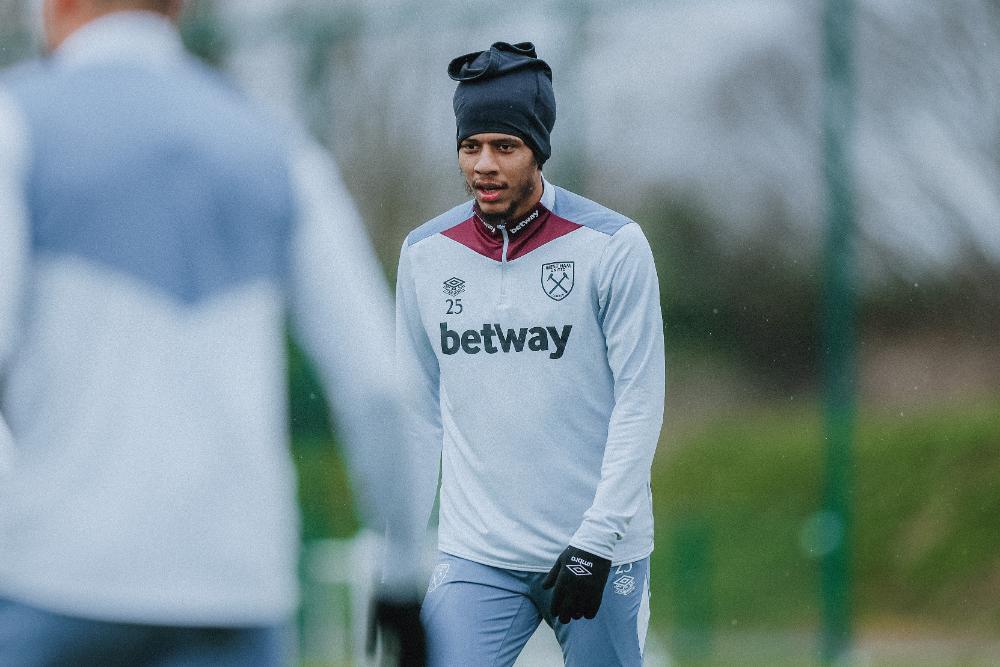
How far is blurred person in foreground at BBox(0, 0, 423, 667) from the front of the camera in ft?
5.56

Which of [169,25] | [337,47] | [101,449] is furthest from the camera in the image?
[337,47]

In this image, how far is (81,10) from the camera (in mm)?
1784

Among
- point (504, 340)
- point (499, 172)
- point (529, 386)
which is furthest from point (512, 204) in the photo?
point (529, 386)

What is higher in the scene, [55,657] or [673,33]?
[673,33]

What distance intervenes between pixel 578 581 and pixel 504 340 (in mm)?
558

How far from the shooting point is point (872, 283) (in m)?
8.37

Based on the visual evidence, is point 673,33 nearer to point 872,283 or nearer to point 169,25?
point 872,283

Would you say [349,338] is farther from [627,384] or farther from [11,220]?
[627,384]

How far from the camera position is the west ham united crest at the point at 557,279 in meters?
3.48

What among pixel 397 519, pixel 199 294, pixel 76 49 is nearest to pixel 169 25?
pixel 76 49

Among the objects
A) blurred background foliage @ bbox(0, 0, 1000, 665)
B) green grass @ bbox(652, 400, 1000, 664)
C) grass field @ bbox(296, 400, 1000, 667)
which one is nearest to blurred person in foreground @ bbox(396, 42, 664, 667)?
blurred background foliage @ bbox(0, 0, 1000, 665)

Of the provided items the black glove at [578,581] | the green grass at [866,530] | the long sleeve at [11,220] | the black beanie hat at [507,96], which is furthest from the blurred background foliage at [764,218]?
the long sleeve at [11,220]

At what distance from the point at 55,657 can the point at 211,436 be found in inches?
11.2

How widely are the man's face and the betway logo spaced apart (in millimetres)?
262
